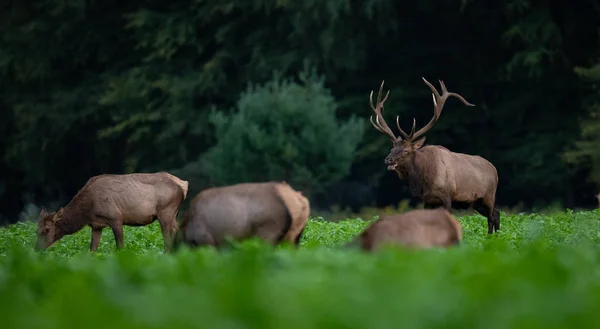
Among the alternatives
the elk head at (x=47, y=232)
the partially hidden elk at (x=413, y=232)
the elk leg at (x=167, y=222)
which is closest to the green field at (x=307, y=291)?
the partially hidden elk at (x=413, y=232)

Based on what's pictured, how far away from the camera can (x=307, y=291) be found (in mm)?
6184

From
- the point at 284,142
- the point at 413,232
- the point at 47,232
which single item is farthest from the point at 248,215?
the point at 284,142

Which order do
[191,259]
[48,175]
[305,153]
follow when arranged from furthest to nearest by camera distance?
[48,175] → [305,153] → [191,259]

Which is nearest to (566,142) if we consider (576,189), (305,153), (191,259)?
(576,189)

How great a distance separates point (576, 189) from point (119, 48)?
56.1 feet

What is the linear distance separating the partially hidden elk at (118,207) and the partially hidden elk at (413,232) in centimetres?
581

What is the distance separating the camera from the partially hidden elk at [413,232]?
10.1 meters

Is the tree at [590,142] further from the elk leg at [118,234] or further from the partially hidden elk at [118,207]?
the elk leg at [118,234]

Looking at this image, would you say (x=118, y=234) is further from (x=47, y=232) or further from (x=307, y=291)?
A: (x=307, y=291)

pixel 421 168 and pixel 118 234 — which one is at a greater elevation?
pixel 421 168

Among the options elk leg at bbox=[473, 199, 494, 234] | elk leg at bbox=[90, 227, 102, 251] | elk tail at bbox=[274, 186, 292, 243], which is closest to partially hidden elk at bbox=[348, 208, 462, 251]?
elk tail at bbox=[274, 186, 292, 243]

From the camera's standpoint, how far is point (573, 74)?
3750 centimetres

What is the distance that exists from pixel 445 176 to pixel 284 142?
55.2ft

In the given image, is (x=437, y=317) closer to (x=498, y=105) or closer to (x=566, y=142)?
(x=566, y=142)
